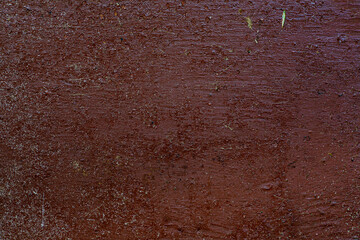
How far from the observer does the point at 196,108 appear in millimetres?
1698

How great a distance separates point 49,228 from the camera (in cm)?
174

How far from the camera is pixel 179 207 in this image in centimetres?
171

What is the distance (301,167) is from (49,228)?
222 cm

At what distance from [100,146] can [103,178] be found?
275mm

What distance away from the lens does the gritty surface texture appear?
1.69 m

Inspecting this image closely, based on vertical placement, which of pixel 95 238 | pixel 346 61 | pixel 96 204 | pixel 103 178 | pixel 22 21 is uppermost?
pixel 22 21

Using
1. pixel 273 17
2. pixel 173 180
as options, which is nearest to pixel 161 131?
pixel 173 180

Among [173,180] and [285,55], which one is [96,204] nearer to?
[173,180]

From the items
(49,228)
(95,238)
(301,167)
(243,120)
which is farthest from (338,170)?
(49,228)

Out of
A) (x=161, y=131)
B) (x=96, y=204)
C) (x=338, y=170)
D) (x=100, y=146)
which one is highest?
(x=161, y=131)

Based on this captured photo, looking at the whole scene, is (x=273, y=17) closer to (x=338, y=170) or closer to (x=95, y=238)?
(x=338, y=170)

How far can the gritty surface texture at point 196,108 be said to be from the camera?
5.54ft

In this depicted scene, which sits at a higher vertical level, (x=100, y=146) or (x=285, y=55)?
(x=285, y=55)

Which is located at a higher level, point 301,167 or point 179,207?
point 301,167
